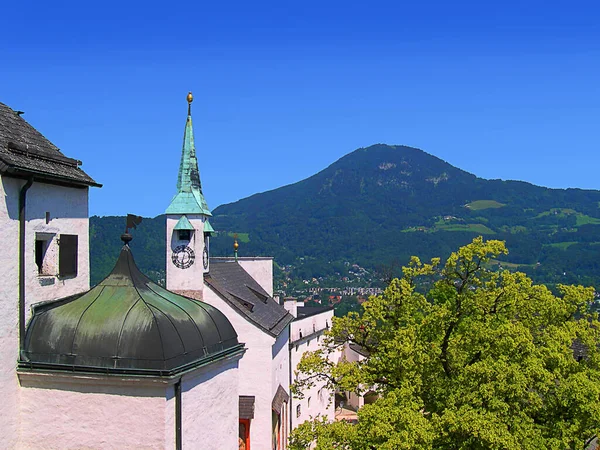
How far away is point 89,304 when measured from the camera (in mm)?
13789

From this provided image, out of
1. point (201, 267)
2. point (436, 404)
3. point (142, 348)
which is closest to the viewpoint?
point (142, 348)

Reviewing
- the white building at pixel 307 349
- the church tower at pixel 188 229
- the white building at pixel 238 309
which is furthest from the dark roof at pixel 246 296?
the white building at pixel 307 349

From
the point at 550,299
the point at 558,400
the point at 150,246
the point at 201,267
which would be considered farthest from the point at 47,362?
the point at 150,246

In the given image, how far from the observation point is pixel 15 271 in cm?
1320

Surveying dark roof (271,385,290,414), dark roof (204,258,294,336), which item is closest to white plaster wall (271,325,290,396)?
dark roof (271,385,290,414)

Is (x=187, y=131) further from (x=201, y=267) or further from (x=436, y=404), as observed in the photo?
(x=436, y=404)

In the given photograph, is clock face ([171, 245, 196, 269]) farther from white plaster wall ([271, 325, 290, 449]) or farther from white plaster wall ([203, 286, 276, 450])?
white plaster wall ([271, 325, 290, 449])

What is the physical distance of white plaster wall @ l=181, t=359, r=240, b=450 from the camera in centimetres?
1334

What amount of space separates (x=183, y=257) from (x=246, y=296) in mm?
6294

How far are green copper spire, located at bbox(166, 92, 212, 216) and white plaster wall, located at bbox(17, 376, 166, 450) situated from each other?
21.0 metres

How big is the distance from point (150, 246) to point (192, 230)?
3782 inches

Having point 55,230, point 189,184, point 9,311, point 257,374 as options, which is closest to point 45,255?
point 55,230

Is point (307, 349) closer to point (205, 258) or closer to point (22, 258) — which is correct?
point (205, 258)

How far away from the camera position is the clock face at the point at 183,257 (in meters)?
32.9
